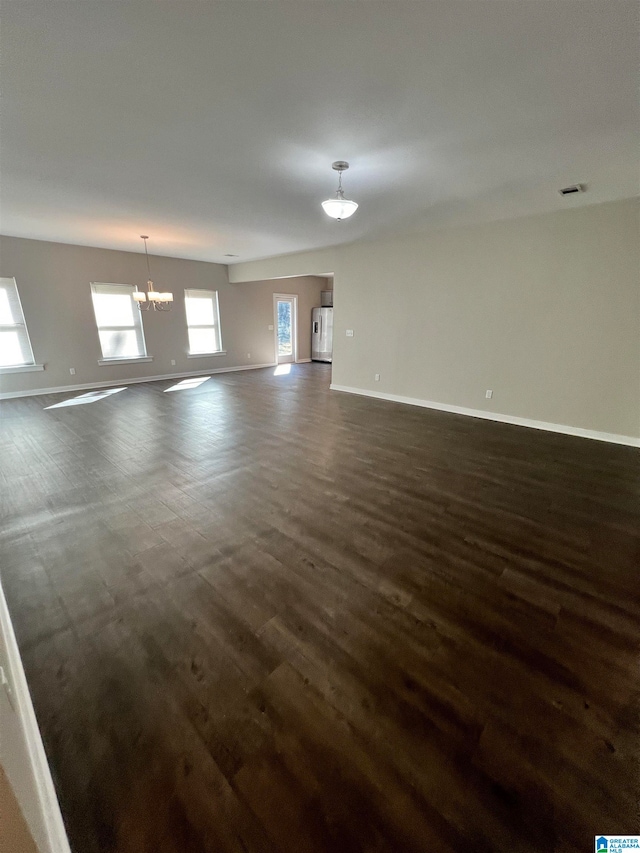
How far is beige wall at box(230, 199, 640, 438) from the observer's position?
395cm

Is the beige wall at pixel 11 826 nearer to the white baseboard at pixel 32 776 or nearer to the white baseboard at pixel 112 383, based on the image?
the white baseboard at pixel 32 776

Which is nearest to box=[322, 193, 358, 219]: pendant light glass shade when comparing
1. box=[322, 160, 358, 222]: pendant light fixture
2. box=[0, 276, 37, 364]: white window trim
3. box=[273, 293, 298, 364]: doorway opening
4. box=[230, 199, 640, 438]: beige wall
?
box=[322, 160, 358, 222]: pendant light fixture

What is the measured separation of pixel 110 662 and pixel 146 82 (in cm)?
302

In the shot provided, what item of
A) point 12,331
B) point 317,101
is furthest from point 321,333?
point 317,101

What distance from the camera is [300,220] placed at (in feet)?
14.7

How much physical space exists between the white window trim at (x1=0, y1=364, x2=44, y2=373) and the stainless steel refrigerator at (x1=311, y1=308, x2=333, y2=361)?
7.03 m

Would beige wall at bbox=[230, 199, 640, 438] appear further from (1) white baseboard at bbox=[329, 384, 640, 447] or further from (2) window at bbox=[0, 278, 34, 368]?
(2) window at bbox=[0, 278, 34, 368]

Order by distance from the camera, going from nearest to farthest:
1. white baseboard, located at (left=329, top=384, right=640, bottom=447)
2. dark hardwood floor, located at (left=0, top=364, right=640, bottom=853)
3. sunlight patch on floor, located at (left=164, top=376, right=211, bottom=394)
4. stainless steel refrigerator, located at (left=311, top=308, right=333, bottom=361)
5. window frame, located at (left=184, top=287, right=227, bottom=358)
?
1. dark hardwood floor, located at (left=0, top=364, right=640, bottom=853)
2. white baseboard, located at (left=329, top=384, right=640, bottom=447)
3. sunlight patch on floor, located at (left=164, top=376, right=211, bottom=394)
4. window frame, located at (left=184, top=287, right=227, bottom=358)
5. stainless steel refrigerator, located at (left=311, top=308, right=333, bottom=361)

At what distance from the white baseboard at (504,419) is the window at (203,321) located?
12.9ft

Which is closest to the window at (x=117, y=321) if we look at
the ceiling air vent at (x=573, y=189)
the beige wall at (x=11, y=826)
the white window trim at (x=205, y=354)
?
the white window trim at (x=205, y=354)

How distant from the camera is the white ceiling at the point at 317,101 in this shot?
1.51 meters

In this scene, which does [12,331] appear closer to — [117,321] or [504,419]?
[117,321]

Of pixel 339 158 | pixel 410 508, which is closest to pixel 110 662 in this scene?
pixel 410 508

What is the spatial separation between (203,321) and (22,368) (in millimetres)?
3740
